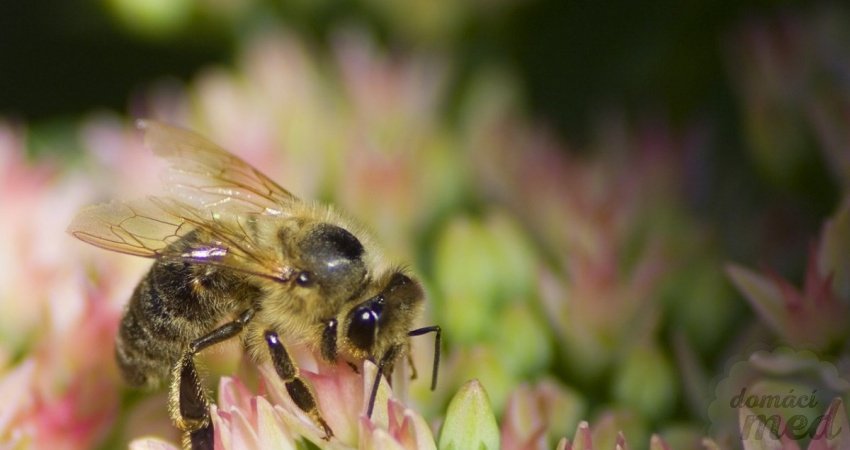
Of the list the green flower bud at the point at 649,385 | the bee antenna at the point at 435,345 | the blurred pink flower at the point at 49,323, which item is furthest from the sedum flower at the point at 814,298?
Answer: the blurred pink flower at the point at 49,323

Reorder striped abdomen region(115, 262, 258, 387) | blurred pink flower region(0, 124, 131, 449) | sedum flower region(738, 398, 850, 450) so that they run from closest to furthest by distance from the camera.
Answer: sedum flower region(738, 398, 850, 450) → striped abdomen region(115, 262, 258, 387) → blurred pink flower region(0, 124, 131, 449)

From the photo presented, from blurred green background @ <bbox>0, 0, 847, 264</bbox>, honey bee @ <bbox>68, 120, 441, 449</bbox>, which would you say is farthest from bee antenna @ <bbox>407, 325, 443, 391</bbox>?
blurred green background @ <bbox>0, 0, 847, 264</bbox>

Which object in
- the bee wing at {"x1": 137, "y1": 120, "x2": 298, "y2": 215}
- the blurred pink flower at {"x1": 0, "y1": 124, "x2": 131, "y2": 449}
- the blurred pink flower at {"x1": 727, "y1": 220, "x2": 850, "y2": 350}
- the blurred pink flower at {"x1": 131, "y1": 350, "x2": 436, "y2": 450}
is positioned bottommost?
the blurred pink flower at {"x1": 0, "y1": 124, "x2": 131, "y2": 449}

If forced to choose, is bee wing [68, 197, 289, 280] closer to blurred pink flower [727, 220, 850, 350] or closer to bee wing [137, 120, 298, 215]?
bee wing [137, 120, 298, 215]

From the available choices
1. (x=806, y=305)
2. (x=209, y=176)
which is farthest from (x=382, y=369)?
(x=806, y=305)

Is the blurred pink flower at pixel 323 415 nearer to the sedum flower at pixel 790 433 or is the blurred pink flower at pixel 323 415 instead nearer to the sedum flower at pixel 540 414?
the sedum flower at pixel 540 414

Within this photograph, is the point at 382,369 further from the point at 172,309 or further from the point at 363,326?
the point at 172,309

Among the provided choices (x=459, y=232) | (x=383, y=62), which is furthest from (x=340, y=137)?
(x=459, y=232)

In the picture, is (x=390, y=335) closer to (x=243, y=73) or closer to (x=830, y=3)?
(x=243, y=73)
